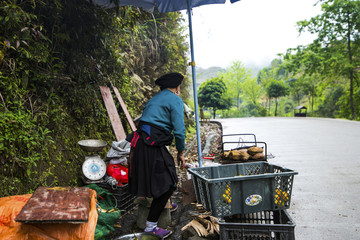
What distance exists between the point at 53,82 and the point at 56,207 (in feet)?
8.48

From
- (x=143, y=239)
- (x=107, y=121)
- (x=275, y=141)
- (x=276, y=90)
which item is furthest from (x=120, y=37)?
(x=276, y=90)

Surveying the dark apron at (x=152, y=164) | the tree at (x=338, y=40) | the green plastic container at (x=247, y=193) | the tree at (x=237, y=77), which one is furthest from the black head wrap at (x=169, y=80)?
the tree at (x=237, y=77)

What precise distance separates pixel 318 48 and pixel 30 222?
3168 centimetres

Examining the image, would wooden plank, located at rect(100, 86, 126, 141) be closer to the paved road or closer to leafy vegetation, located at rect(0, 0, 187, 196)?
leafy vegetation, located at rect(0, 0, 187, 196)

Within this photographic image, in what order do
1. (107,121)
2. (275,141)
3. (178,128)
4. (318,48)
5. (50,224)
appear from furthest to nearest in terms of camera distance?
(318,48)
(275,141)
(107,121)
(178,128)
(50,224)

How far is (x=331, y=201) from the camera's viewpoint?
4.44m

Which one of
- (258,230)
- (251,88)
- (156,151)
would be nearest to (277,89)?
(251,88)

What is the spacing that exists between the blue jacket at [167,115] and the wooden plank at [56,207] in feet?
3.79

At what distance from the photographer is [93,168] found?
4320mm

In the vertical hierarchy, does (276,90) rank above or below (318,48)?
below

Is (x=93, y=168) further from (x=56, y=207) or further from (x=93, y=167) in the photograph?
(x=56, y=207)

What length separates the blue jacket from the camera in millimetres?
3246

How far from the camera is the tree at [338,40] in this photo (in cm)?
2561

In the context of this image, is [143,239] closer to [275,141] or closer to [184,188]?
[184,188]
